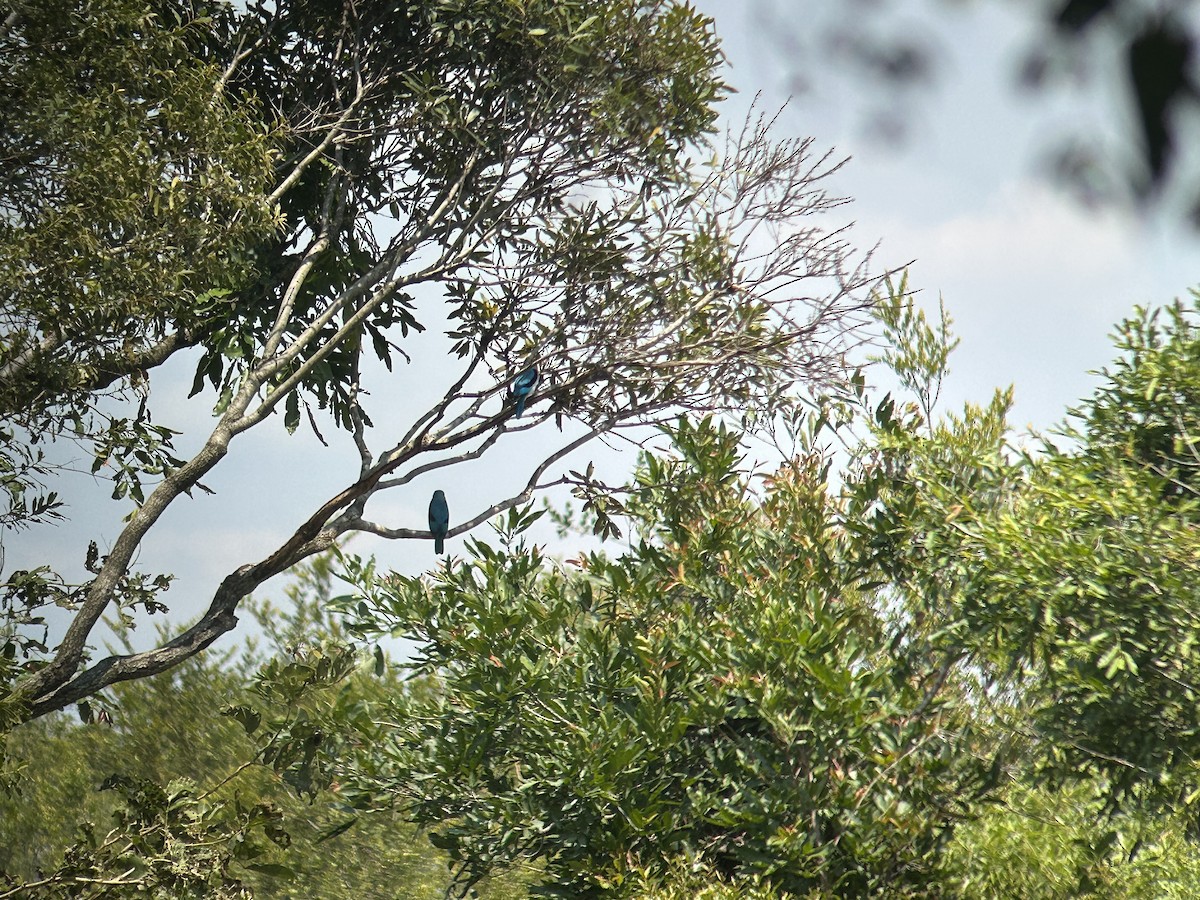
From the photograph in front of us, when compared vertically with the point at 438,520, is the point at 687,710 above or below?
below

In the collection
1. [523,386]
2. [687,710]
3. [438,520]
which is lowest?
[687,710]

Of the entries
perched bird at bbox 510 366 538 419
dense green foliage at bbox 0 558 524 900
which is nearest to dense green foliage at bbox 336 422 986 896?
perched bird at bbox 510 366 538 419

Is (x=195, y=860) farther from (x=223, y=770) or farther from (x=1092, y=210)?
(x=223, y=770)

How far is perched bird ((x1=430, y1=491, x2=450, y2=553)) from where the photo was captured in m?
10.4

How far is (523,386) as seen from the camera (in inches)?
431

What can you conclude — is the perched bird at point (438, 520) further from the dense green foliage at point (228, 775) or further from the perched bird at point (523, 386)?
the dense green foliage at point (228, 775)

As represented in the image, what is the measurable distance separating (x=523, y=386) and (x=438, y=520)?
1.42 m

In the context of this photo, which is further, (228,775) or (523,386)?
(228,775)

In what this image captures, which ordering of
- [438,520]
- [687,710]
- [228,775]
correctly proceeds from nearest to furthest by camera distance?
[687,710], [438,520], [228,775]

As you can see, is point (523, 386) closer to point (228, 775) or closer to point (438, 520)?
point (438, 520)

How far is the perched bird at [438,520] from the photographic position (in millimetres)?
10414

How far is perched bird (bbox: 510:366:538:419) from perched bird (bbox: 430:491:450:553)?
3.74 feet

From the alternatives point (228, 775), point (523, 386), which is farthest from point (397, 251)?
point (228, 775)

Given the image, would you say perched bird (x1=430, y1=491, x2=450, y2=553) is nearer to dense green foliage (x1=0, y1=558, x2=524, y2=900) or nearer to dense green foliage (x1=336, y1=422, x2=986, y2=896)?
dense green foliage (x1=336, y1=422, x2=986, y2=896)
